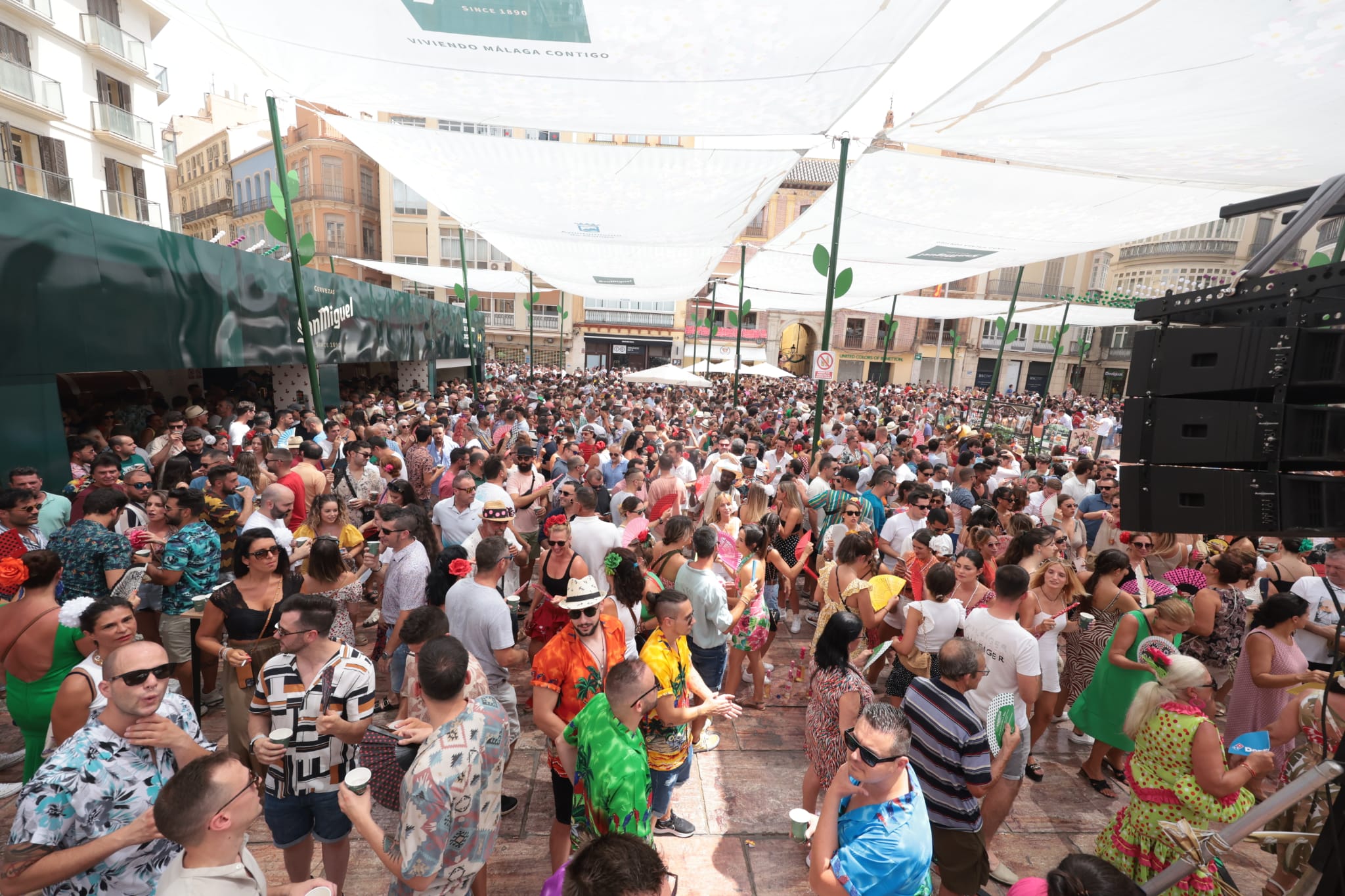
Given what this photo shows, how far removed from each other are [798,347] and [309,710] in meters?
44.6

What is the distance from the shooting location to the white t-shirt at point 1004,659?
3.18m

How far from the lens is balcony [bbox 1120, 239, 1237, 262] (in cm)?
3070

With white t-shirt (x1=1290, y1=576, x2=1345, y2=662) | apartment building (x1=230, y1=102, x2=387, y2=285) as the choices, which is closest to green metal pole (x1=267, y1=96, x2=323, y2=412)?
white t-shirt (x1=1290, y1=576, x2=1345, y2=662)

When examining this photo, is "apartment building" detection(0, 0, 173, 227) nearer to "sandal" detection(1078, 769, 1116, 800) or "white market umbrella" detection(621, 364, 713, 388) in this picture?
"white market umbrella" detection(621, 364, 713, 388)

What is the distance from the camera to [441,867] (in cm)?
208

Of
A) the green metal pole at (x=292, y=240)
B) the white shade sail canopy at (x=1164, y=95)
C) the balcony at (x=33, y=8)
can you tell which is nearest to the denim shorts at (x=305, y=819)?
the white shade sail canopy at (x=1164, y=95)

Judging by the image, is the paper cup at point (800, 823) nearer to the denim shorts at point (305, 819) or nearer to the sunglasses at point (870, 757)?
the sunglasses at point (870, 757)

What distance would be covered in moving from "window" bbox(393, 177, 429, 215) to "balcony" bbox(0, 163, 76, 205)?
19985mm

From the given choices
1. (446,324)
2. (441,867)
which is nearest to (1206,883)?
(441,867)

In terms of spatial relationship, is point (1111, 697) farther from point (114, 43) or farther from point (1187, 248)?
point (1187, 248)

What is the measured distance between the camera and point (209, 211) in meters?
39.6

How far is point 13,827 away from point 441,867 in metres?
1.26

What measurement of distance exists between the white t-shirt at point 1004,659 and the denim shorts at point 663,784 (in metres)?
1.61

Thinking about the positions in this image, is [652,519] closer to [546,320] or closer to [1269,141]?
[1269,141]
